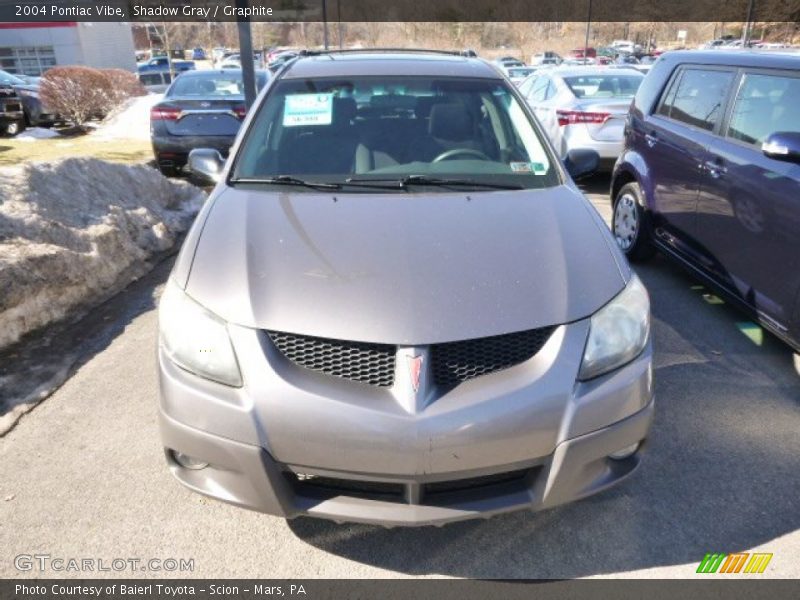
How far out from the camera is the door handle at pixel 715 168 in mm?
3945

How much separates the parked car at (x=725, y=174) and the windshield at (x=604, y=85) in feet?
11.1

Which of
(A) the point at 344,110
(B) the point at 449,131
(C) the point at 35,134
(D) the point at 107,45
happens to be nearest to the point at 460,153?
(B) the point at 449,131

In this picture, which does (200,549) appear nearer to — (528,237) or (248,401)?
(248,401)

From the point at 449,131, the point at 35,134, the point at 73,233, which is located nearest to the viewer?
the point at 449,131

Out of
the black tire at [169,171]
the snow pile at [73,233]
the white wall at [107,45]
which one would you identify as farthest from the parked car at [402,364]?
the white wall at [107,45]

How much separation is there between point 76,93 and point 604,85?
40.6ft

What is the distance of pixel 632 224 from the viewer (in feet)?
17.7

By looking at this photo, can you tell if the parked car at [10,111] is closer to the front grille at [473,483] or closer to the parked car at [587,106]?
the parked car at [587,106]

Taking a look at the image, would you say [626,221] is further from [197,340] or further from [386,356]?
[197,340]

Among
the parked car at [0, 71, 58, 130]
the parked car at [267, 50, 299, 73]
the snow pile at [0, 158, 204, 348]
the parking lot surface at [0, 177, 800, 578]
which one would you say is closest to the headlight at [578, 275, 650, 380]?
the parking lot surface at [0, 177, 800, 578]

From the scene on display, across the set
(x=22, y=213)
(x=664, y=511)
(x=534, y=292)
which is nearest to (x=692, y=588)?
(x=664, y=511)

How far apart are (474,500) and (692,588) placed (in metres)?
0.90

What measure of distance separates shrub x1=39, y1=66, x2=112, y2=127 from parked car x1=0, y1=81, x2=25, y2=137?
0.74m

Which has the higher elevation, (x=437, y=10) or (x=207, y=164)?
(x=437, y=10)
